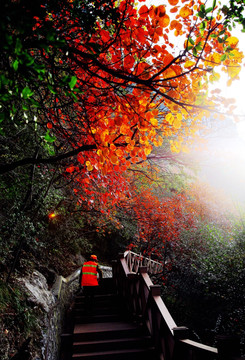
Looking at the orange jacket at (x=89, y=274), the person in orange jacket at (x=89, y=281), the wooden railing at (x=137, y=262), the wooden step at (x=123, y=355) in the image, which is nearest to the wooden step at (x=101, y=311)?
the person in orange jacket at (x=89, y=281)

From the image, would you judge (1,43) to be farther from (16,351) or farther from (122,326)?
(122,326)

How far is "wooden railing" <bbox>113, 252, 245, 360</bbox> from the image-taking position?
2.45 m

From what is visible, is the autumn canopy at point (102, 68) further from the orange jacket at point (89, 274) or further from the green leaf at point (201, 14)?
the orange jacket at point (89, 274)

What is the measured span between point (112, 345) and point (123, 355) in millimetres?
444

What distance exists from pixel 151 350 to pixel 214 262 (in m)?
5.84

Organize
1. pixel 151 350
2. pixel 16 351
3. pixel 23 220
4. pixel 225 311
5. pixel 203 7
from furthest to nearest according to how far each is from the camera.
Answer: pixel 225 311
pixel 23 220
pixel 151 350
pixel 16 351
pixel 203 7

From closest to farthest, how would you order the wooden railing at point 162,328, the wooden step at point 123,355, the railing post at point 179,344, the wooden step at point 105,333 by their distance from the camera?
1. the wooden railing at point 162,328
2. the railing post at point 179,344
3. the wooden step at point 123,355
4. the wooden step at point 105,333

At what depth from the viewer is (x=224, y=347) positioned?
2.35 metres

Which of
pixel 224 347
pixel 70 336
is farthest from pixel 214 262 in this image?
pixel 224 347

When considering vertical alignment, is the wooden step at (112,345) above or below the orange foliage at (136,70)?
below

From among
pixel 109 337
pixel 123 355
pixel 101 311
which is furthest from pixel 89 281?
pixel 123 355

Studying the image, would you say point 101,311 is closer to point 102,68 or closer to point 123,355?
point 123,355

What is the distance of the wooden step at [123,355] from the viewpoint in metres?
4.69

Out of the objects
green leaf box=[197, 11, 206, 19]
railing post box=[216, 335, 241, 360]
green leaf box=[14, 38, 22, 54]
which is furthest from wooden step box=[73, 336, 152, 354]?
green leaf box=[197, 11, 206, 19]
